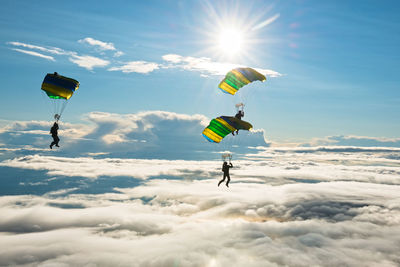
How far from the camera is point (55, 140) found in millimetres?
31016

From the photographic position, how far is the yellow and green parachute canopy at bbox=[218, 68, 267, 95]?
3312 centimetres

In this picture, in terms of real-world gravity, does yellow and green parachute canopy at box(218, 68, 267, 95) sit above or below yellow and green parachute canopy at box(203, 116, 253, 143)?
above

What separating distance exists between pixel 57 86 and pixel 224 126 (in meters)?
20.5

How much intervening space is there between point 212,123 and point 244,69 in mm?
8125

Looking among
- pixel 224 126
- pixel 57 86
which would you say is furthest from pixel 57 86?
pixel 224 126

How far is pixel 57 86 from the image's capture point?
31.4 m

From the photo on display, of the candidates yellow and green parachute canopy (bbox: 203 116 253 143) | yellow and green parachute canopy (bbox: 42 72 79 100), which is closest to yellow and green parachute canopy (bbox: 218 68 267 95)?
yellow and green parachute canopy (bbox: 203 116 253 143)

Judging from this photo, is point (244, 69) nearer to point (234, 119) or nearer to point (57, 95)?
point (234, 119)

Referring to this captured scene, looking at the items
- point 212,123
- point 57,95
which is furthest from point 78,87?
point 212,123

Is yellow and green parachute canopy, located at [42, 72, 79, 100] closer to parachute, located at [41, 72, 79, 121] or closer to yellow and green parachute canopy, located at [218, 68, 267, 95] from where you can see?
parachute, located at [41, 72, 79, 121]

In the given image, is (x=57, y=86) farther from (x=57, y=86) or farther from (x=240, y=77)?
(x=240, y=77)

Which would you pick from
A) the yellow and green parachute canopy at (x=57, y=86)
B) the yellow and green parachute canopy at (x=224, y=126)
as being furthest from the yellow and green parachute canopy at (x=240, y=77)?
the yellow and green parachute canopy at (x=57, y=86)

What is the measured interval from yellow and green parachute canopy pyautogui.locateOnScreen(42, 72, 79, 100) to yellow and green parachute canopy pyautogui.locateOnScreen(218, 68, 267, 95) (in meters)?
19.3

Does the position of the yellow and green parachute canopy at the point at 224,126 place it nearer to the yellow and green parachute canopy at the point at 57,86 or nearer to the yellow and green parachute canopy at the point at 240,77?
the yellow and green parachute canopy at the point at 240,77
